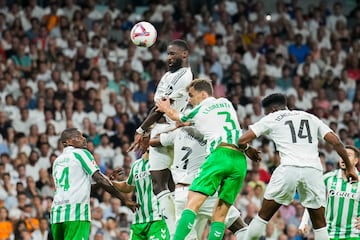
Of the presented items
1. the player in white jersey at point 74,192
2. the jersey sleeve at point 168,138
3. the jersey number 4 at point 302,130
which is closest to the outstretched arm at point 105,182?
the player in white jersey at point 74,192

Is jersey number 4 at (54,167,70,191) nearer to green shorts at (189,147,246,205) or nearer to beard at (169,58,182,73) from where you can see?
green shorts at (189,147,246,205)

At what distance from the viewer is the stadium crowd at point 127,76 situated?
65.9ft

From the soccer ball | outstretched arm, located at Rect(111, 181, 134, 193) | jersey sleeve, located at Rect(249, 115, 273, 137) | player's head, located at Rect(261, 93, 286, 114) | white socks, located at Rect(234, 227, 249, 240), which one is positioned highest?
the soccer ball

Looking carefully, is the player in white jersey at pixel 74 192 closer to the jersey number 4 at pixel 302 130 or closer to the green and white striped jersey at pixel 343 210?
the jersey number 4 at pixel 302 130

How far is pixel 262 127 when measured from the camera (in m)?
13.0

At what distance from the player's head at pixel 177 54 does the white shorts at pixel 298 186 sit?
2.33 meters

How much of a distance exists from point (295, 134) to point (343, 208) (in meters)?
2.17

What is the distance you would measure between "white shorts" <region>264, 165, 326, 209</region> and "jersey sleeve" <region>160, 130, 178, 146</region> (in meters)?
1.88

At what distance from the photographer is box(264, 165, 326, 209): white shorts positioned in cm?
1298

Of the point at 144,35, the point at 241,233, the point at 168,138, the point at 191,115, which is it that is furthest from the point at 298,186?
the point at 144,35

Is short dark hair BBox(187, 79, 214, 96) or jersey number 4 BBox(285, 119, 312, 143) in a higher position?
short dark hair BBox(187, 79, 214, 96)

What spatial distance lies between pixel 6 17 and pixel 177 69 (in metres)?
10.2

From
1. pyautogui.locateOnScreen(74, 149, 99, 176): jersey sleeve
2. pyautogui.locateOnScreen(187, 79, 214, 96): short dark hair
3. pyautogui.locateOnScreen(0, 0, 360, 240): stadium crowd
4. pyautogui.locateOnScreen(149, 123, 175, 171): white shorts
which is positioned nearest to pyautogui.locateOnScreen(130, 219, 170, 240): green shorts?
pyautogui.locateOnScreen(149, 123, 175, 171): white shorts

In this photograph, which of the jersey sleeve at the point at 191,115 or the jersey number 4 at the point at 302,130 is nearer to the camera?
the jersey number 4 at the point at 302,130
